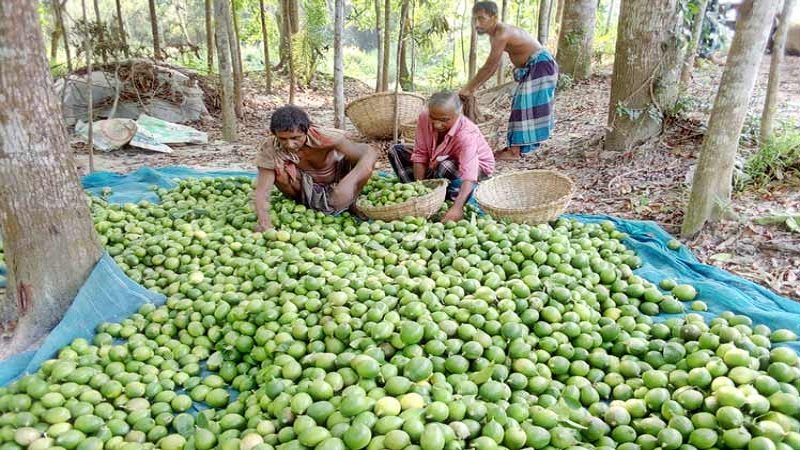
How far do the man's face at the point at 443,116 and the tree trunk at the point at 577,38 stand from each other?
21.5ft

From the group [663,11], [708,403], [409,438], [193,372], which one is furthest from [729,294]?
[663,11]

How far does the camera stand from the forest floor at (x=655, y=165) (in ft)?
13.0

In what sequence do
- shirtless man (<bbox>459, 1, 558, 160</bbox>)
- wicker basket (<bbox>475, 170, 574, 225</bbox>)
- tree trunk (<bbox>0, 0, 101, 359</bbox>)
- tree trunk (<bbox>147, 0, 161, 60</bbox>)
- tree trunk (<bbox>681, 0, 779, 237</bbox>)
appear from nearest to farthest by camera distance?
tree trunk (<bbox>0, 0, 101, 359</bbox>), tree trunk (<bbox>681, 0, 779, 237</bbox>), wicker basket (<bbox>475, 170, 574, 225</bbox>), shirtless man (<bbox>459, 1, 558, 160</bbox>), tree trunk (<bbox>147, 0, 161, 60</bbox>)

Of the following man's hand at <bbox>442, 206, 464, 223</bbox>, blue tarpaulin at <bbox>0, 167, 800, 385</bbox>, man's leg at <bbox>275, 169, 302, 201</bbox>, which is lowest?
blue tarpaulin at <bbox>0, 167, 800, 385</bbox>

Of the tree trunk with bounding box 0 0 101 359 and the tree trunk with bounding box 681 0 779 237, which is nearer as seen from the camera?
the tree trunk with bounding box 0 0 101 359

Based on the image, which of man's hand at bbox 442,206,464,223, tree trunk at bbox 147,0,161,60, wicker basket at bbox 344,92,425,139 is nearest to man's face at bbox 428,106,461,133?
man's hand at bbox 442,206,464,223

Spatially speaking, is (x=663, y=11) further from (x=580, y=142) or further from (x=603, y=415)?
(x=603, y=415)

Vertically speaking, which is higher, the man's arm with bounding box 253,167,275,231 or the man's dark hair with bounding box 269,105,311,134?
the man's dark hair with bounding box 269,105,311,134

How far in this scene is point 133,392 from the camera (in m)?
2.51

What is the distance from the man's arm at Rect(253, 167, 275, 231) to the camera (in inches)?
164

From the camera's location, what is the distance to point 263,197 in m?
4.27

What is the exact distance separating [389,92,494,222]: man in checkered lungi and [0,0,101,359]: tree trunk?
2.48 metres

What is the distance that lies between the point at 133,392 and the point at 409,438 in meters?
1.34

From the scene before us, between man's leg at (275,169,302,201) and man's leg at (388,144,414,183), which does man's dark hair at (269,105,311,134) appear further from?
man's leg at (388,144,414,183)
